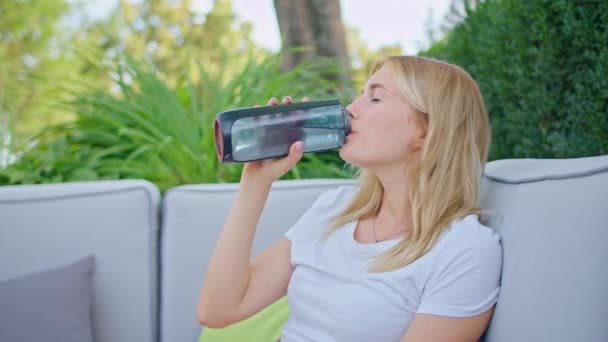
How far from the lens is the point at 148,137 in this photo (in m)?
2.25

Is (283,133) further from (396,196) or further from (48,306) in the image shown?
(48,306)

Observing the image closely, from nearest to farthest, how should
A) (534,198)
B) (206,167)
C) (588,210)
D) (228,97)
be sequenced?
(588,210)
(534,198)
(206,167)
(228,97)

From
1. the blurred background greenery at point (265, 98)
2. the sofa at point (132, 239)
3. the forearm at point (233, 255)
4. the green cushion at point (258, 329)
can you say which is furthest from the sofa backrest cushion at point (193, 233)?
the blurred background greenery at point (265, 98)

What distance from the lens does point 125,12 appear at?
1850cm

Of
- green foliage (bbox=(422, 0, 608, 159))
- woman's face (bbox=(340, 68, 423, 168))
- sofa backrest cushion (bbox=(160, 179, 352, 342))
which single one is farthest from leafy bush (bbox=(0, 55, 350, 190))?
woman's face (bbox=(340, 68, 423, 168))

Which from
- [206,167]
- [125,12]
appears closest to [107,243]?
[206,167]

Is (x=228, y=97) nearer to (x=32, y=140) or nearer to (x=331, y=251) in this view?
(x=32, y=140)

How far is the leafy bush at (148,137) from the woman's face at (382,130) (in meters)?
0.93

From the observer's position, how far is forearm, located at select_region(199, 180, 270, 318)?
4.29 feet

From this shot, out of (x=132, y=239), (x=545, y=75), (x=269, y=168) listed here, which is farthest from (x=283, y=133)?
(x=545, y=75)

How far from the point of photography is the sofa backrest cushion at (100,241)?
1604 mm

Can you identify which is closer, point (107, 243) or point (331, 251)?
point (331, 251)

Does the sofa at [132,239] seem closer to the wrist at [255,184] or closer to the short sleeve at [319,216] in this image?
the short sleeve at [319,216]

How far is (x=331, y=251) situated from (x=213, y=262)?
265 mm
